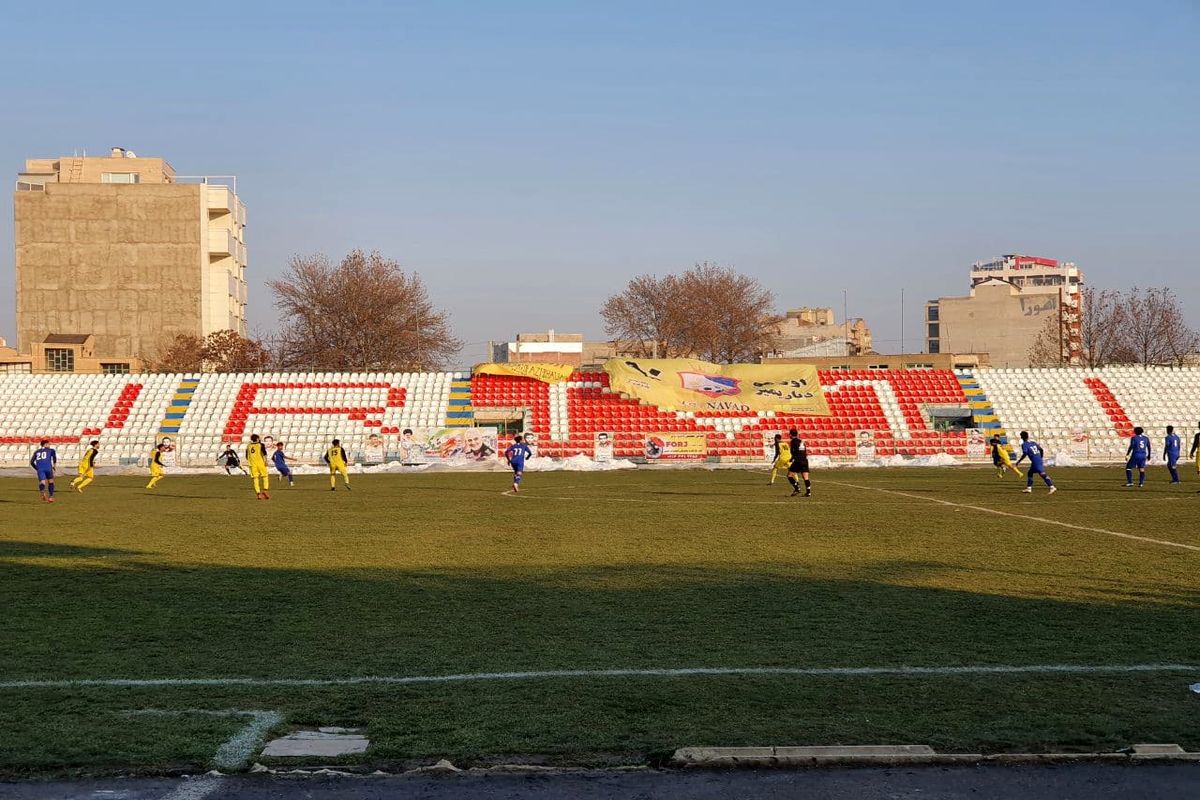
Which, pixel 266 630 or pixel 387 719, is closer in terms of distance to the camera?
pixel 387 719

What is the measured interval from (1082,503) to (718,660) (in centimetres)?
2114

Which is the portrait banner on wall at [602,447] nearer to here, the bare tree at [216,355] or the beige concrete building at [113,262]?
the bare tree at [216,355]

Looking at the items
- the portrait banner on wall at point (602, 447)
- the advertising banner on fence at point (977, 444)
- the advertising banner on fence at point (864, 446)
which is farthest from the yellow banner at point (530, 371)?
the advertising banner on fence at point (977, 444)

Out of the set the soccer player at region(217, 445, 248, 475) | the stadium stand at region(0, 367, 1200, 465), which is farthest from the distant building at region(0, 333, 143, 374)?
the soccer player at region(217, 445, 248, 475)

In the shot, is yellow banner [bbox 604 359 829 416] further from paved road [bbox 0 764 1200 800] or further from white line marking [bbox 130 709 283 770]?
paved road [bbox 0 764 1200 800]

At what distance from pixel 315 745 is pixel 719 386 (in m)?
Answer: 50.5

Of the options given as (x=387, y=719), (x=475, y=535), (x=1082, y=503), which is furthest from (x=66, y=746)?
(x=1082, y=503)

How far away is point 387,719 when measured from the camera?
336 inches

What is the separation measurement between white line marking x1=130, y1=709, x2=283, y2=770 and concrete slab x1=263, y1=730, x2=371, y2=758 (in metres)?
0.14

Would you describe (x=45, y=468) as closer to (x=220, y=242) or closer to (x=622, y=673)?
(x=622, y=673)

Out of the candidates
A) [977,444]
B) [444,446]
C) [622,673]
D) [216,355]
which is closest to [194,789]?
[622,673]

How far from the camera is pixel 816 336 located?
5044 inches

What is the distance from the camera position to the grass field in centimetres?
824

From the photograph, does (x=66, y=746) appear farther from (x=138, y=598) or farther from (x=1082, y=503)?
(x=1082, y=503)
